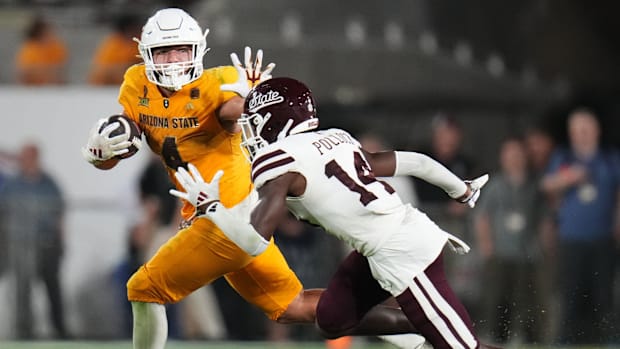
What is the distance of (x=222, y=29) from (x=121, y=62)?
3.37ft

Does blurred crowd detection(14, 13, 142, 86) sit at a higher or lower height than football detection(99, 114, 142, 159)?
lower

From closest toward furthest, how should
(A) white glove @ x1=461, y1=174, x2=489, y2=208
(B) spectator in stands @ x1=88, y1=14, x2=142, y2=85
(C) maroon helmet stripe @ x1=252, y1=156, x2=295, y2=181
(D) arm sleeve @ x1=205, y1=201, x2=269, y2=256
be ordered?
(D) arm sleeve @ x1=205, y1=201, x2=269, y2=256 < (C) maroon helmet stripe @ x1=252, y1=156, x2=295, y2=181 < (A) white glove @ x1=461, y1=174, x2=489, y2=208 < (B) spectator in stands @ x1=88, y1=14, x2=142, y2=85

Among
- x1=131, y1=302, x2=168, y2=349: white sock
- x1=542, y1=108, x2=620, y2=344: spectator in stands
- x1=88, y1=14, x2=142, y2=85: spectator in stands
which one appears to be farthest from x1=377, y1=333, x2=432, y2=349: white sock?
x1=88, y1=14, x2=142, y2=85: spectator in stands

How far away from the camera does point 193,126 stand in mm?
5957

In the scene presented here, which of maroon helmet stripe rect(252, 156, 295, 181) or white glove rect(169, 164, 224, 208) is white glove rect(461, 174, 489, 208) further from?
white glove rect(169, 164, 224, 208)

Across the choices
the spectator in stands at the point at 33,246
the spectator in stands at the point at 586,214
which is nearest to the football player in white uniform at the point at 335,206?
the spectator in stands at the point at 586,214

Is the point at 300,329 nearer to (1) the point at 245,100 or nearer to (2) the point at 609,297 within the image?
(2) the point at 609,297

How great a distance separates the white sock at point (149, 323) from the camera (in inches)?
236

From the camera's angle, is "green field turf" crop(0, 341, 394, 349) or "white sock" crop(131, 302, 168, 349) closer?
"white sock" crop(131, 302, 168, 349)

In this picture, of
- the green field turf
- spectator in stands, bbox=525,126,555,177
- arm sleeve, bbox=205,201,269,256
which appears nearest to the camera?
arm sleeve, bbox=205,201,269,256

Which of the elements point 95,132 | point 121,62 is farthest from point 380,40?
point 95,132

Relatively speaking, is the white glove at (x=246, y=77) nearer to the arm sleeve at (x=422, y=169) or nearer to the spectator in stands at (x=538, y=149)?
the arm sleeve at (x=422, y=169)

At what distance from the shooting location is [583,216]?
30.3ft

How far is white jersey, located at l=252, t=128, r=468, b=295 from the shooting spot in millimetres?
5125
